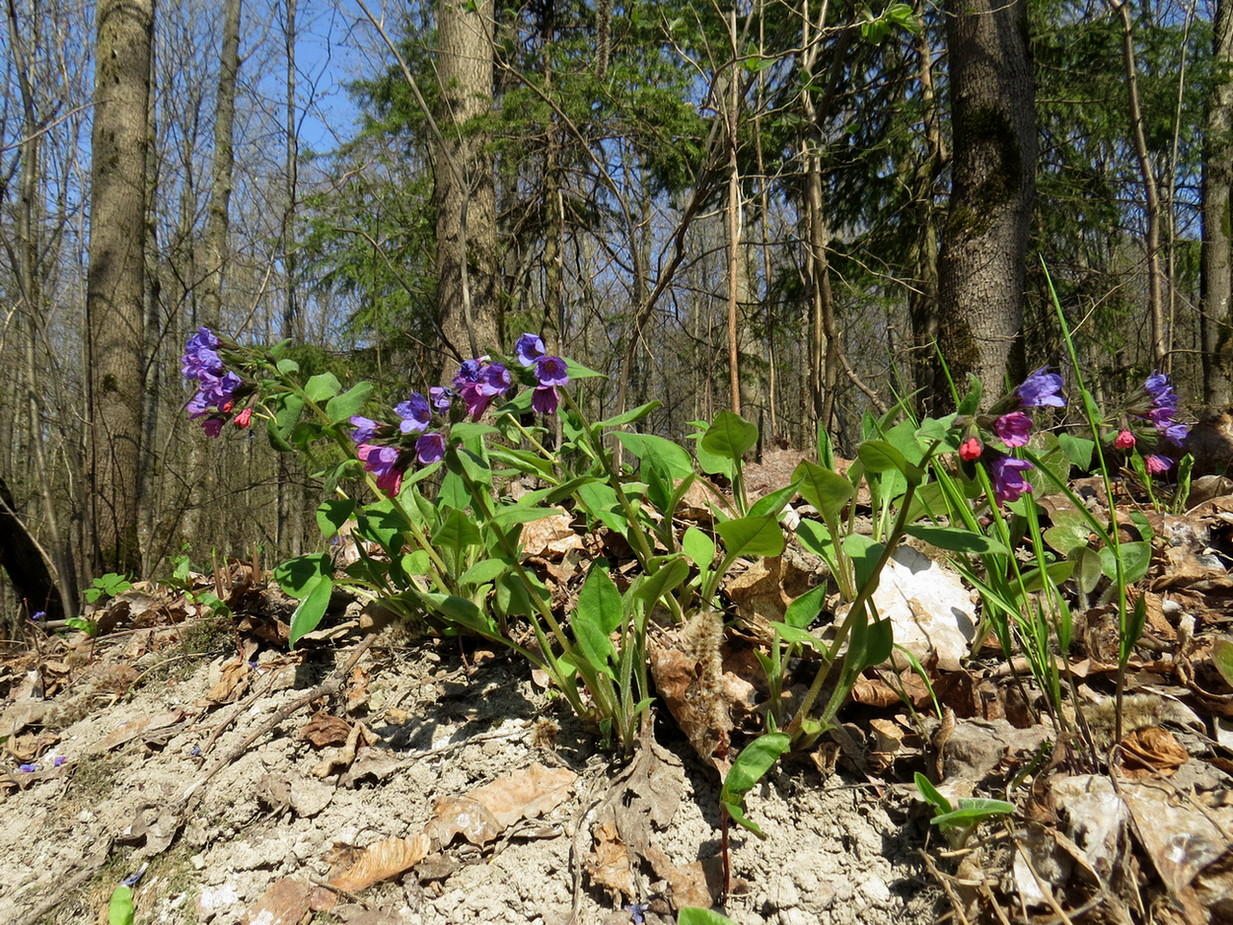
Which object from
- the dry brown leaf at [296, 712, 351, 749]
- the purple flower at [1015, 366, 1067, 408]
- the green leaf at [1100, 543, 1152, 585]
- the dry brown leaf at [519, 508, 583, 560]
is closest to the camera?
the purple flower at [1015, 366, 1067, 408]

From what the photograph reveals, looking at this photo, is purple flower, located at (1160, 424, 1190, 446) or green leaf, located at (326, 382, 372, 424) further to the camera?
purple flower, located at (1160, 424, 1190, 446)

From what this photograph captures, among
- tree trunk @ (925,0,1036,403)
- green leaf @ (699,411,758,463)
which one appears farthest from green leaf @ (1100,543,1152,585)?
tree trunk @ (925,0,1036,403)

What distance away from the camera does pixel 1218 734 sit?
1.28m

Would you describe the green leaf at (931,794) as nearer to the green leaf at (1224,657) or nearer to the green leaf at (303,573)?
the green leaf at (1224,657)

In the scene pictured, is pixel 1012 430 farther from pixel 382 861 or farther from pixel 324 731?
pixel 324 731

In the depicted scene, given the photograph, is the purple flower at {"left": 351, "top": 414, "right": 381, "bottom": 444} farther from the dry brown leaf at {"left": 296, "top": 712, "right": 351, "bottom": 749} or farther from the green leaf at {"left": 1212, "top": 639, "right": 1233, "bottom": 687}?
the green leaf at {"left": 1212, "top": 639, "right": 1233, "bottom": 687}

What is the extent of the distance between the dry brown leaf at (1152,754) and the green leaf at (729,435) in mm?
886

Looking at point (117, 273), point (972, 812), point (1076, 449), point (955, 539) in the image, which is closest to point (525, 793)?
point (972, 812)

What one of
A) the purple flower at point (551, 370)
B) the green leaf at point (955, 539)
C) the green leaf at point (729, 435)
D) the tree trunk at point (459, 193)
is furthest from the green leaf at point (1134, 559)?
the tree trunk at point (459, 193)

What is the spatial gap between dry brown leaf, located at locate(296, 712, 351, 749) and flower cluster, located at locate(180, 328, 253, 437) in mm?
772

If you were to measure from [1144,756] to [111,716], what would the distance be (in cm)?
261

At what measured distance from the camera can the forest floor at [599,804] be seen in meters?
1.05

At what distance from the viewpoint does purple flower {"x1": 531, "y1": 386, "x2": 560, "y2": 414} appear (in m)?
1.51

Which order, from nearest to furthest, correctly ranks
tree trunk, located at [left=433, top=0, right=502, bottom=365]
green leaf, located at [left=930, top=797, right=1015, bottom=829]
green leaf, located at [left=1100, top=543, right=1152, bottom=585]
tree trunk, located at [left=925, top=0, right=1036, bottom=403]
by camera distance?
green leaf, located at [left=930, top=797, right=1015, bottom=829] → green leaf, located at [left=1100, top=543, right=1152, bottom=585] → tree trunk, located at [left=925, top=0, right=1036, bottom=403] → tree trunk, located at [left=433, top=0, right=502, bottom=365]
